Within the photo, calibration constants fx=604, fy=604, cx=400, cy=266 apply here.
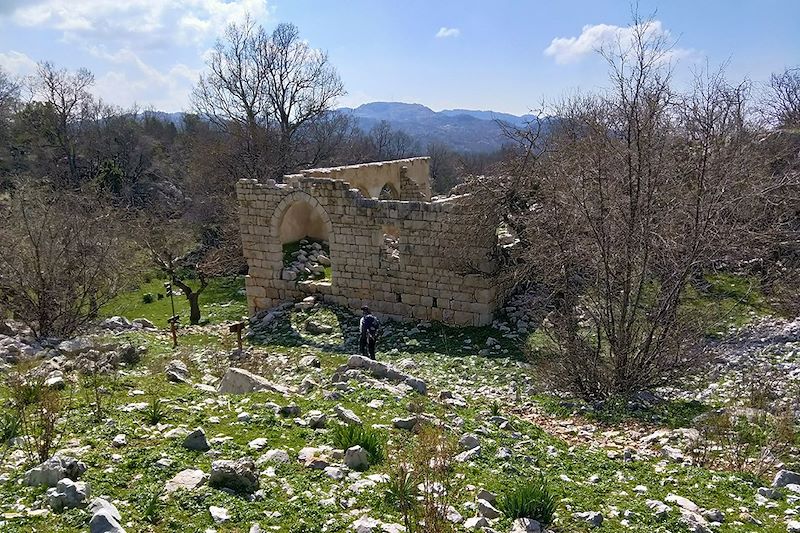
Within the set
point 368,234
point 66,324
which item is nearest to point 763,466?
point 368,234

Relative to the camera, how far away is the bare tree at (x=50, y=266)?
11781 millimetres

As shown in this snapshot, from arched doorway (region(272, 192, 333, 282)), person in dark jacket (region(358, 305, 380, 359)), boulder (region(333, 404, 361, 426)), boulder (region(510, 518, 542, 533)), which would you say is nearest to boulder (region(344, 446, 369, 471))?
boulder (region(333, 404, 361, 426))

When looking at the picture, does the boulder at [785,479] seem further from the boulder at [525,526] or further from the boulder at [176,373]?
the boulder at [176,373]

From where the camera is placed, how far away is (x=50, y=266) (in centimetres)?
1200

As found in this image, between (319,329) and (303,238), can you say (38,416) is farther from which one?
(303,238)

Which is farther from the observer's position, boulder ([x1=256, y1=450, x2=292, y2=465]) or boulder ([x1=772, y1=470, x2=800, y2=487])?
boulder ([x1=772, y1=470, x2=800, y2=487])

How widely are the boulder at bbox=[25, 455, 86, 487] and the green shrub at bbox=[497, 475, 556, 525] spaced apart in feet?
10.4

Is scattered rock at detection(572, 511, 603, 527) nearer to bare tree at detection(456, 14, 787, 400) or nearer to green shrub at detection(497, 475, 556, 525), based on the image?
green shrub at detection(497, 475, 556, 525)

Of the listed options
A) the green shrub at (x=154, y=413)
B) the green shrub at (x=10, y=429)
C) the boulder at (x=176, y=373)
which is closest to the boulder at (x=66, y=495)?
the green shrub at (x=10, y=429)

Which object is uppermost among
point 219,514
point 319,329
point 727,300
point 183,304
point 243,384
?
point 727,300

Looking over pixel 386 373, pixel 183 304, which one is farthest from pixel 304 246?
pixel 386 373

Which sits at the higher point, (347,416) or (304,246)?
(304,246)

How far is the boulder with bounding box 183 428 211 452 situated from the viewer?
521 centimetres

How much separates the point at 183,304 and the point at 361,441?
1727cm
